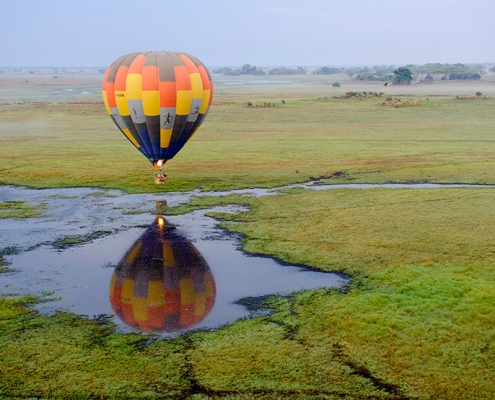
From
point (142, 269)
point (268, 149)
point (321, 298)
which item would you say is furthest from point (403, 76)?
point (321, 298)

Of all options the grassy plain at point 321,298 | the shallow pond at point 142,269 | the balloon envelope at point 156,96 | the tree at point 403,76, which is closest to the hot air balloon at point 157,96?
the balloon envelope at point 156,96

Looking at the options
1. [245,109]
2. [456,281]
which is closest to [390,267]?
[456,281]

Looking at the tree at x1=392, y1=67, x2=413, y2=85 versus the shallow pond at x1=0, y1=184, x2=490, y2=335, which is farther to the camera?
the tree at x1=392, y1=67, x2=413, y2=85

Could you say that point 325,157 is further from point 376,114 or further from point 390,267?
point 376,114

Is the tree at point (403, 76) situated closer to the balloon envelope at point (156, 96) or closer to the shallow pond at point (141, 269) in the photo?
the balloon envelope at point (156, 96)

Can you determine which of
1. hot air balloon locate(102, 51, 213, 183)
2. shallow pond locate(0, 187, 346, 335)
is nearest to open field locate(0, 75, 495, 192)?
hot air balloon locate(102, 51, 213, 183)

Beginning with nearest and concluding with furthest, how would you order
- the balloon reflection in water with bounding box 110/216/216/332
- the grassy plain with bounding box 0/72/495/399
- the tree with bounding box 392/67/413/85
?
1. the grassy plain with bounding box 0/72/495/399
2. the balloon reflection in water with bounding box 110/216/216/332
3. the tree with bounding box 392/67/413/85

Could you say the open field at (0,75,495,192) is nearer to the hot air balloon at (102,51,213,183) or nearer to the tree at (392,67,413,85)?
the hot air balloon at (102,51,213,183)
